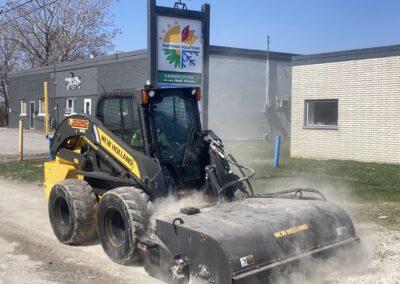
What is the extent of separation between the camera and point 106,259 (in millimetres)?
6234

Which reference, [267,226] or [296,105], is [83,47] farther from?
[267,226]

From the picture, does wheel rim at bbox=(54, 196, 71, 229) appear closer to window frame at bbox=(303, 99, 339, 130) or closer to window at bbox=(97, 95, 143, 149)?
window at bbox=(97, 95, 143, 149)

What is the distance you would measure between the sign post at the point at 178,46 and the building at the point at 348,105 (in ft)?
25.1

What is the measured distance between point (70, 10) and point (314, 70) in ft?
94.9

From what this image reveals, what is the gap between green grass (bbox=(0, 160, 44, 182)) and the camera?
1390 cm

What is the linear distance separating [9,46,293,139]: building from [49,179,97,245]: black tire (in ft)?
67.0

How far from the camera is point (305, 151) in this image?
18.5m

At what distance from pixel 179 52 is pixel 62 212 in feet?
15.0

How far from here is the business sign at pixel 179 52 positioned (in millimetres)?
10273

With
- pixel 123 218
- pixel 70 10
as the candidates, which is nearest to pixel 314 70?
pixel 123 218

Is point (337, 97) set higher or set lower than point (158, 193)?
higher

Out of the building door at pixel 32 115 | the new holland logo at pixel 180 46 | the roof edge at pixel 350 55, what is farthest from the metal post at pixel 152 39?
the building door at pixel 32 115

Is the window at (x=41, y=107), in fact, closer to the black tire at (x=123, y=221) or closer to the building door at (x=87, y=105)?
the building door at (x=87, y=105)

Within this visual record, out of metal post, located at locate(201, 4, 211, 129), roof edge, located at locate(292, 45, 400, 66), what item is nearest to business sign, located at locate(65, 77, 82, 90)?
roof edge, located at locate(292, 45, 400, 66)
